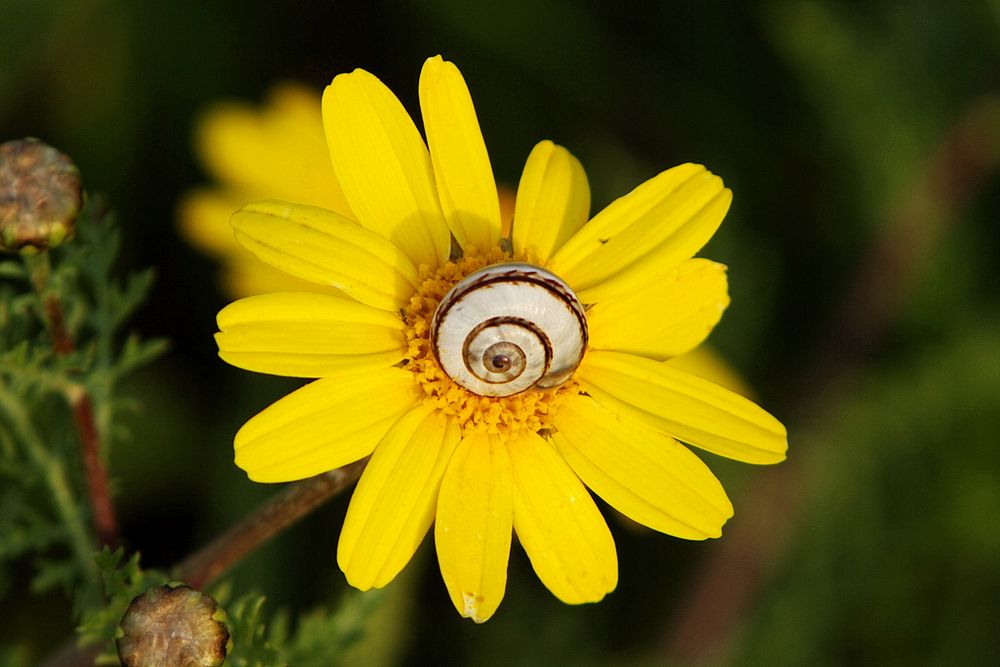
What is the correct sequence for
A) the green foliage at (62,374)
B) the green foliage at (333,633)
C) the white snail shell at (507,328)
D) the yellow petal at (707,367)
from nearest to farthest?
the white snail shell at (507,328), the green foliage at (62,374), the green foliage at (333,633), the yellow petal at (707,367)

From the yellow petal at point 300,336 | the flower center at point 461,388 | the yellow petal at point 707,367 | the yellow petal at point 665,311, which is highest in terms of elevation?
the yellow petal at point 665,311

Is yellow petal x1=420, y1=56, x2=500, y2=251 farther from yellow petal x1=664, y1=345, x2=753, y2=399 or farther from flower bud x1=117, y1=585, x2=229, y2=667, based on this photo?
yellow petal x1=664, y1=345, x2=753, y2=399

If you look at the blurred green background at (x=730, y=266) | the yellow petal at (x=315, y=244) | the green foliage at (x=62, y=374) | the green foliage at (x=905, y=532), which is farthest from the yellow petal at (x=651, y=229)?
the green foliage at (x=905, y=532)

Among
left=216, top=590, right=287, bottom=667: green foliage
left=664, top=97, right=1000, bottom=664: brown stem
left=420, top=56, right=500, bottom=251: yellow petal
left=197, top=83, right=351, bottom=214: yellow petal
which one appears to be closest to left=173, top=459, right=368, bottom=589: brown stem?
left=216, top=590, right=287, bottom=667: green foliage

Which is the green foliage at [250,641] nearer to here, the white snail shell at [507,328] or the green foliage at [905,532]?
the white snail shell at [507,328]

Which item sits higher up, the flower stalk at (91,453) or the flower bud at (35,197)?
the flower bud at (35,197)

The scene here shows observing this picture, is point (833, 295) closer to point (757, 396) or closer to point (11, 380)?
point (757, 396)
